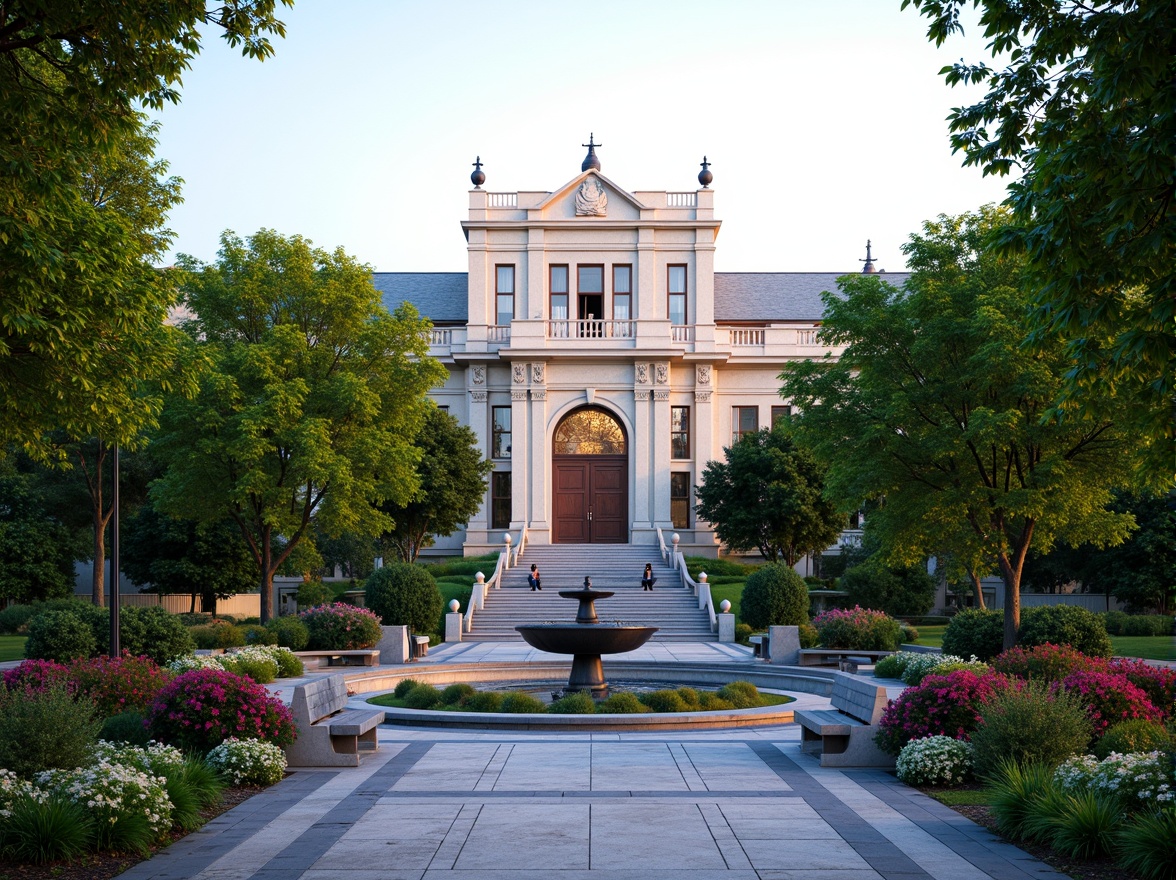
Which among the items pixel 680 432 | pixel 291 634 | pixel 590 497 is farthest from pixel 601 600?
pixel 291 634

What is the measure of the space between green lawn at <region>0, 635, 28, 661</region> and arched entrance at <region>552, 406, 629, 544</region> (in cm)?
2237

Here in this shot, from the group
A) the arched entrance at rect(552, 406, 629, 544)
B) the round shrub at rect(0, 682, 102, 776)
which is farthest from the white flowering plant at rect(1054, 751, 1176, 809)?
the arched entrance at rect(552, 406, 629, 544)

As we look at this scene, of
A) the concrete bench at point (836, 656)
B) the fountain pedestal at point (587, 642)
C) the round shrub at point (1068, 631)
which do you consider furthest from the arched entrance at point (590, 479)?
the fountain pedestal at point (587, 642)

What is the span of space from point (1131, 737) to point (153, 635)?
57.0ft

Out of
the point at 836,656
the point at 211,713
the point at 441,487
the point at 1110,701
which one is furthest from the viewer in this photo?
the point at 441,487

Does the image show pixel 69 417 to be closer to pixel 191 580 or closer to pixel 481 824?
pixel 481 824

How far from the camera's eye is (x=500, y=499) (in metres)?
52.1

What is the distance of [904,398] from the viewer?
23.1 metres

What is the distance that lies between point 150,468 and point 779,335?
→ 1098 inches

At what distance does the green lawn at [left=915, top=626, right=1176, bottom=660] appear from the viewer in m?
28.4

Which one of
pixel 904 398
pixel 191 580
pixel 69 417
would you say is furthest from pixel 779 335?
pixel 69 417

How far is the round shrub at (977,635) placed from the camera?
866 inches

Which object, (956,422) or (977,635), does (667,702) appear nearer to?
(977,635)

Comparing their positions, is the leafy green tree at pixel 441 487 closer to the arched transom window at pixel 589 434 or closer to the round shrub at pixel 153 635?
the arched transom window at pixel 589 434
